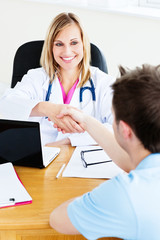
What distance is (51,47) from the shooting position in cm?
221

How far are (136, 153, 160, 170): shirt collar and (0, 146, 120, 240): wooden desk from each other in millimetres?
366

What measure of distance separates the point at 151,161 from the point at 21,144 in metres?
0.63

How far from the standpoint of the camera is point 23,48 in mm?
2350

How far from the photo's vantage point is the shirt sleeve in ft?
3.21

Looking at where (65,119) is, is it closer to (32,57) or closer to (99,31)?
(32,57)

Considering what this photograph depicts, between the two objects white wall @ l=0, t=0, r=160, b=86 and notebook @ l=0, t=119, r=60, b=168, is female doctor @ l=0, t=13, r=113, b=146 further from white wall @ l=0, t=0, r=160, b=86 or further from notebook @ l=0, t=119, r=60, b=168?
white wall @ l=0, t=0, r=160, b=86

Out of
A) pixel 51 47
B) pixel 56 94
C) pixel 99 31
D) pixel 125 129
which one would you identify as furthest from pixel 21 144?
pixel 99 31

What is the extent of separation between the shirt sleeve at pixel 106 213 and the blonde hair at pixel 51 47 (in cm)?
122

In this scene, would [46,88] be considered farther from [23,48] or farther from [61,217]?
[61,217]

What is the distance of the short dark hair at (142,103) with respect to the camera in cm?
102

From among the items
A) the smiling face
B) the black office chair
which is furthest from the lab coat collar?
the black office chair

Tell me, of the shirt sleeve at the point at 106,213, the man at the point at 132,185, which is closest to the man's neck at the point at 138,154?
the man at the point at 132,185

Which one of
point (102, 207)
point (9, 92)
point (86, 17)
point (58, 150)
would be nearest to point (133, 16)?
point (86, 17)

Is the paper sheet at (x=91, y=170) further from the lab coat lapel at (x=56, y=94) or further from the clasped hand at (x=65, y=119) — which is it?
the lab coat lapel at (x=56, y=94)
